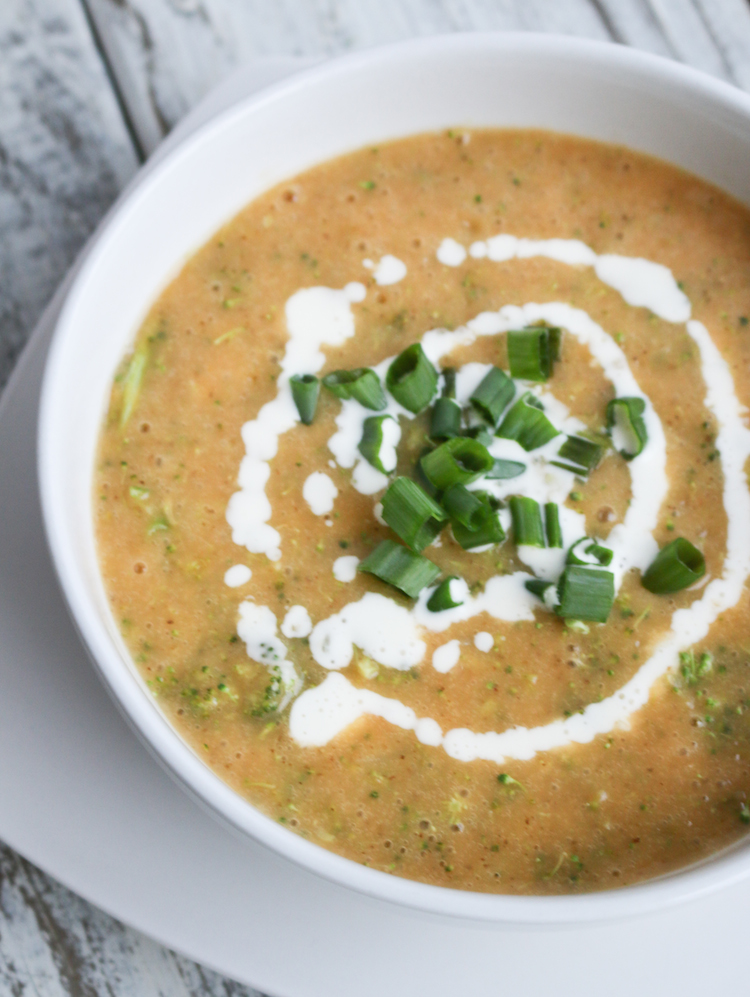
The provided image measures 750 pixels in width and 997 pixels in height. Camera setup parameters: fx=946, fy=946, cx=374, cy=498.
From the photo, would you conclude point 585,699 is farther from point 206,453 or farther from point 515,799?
point 206,453

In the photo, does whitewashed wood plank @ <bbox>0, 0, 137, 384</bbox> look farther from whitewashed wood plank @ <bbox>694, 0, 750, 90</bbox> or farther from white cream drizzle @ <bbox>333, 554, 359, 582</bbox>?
whitewashed wood plank @ <bbox>694, 0, 750, 90</bbox>

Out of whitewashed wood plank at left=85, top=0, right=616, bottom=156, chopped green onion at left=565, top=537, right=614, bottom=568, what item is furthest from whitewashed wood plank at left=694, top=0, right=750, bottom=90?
chopped green onion at left=565, top=537, right=614, bottom=568

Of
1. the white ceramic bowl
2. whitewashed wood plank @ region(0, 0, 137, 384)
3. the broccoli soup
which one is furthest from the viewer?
whitewashed wood plank @ region(0, 0, 137, 384)

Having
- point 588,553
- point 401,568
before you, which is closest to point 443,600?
point 401,568

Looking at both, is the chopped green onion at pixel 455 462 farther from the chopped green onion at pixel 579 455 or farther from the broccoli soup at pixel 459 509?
the chopped green onion at pixel 579 455

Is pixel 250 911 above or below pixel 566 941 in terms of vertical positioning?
below

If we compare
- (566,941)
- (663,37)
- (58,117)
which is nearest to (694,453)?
(566,941)

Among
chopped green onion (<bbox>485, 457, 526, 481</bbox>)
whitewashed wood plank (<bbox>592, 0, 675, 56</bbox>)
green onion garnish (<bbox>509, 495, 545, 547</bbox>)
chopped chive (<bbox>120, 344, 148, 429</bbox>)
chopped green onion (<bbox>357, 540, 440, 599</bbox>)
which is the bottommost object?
chopped green onion (<bbox>357, 540, 440, 599</bbox>)
